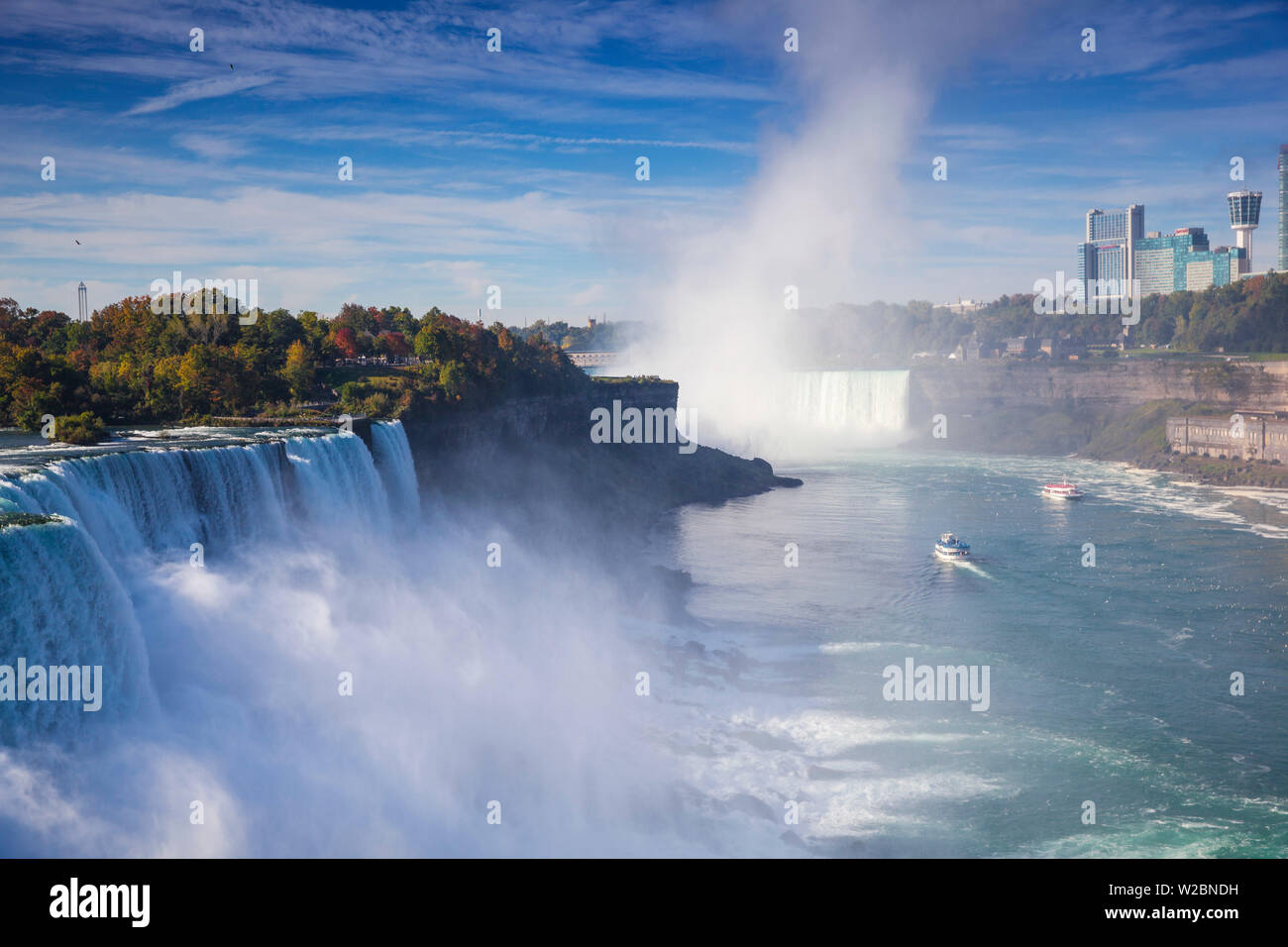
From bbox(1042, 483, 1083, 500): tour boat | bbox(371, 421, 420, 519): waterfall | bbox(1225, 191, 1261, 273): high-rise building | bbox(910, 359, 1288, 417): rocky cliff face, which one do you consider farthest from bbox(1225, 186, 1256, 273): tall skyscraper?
bbox(371, 421, 420, 519): waterfall

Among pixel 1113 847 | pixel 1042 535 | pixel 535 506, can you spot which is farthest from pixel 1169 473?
pixel 1113 847

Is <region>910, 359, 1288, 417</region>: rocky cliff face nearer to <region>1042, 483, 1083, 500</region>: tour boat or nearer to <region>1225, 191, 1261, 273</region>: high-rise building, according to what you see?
<region>1042, 483, 1083, 500</region>: tour boat

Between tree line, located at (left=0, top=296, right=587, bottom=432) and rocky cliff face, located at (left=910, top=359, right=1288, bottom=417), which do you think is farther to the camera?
rocky cliff face, located at (left=910, top=359, right=1288, bottom=417)

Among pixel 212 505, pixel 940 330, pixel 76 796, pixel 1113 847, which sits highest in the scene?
pixel 940 330

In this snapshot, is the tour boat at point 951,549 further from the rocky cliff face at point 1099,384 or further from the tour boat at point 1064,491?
the rocky cliff face at point 1099,384

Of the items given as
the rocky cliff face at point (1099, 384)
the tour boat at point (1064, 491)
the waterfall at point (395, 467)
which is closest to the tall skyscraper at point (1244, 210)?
the rocky cliff face at point (1099, 384)

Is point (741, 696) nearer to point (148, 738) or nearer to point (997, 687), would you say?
point (997, 687)
